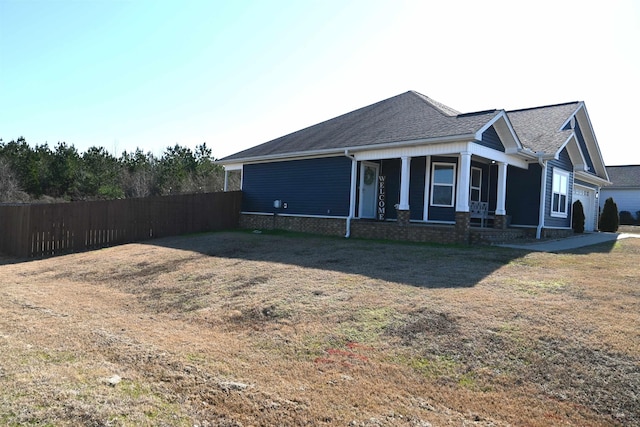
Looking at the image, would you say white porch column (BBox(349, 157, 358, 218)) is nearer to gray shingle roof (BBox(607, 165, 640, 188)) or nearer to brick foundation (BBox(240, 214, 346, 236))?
brick foundation (BBox(240, 214, 346, 236))

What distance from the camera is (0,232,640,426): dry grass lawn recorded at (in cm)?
364

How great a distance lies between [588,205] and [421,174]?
12.5 meters

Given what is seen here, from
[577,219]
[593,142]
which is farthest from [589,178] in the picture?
[577,219]

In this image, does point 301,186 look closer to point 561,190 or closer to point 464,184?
point 464,184

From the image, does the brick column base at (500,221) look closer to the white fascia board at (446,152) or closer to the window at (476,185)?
the window at (476,185)

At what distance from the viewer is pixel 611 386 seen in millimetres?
4047

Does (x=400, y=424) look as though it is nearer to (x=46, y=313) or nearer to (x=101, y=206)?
(x=46, y=313)

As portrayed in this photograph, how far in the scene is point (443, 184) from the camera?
15.3 meters

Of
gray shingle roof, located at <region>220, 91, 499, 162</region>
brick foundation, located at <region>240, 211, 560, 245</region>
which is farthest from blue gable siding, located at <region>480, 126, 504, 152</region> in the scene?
brick foundation, located at <region>240, 211, 560, 245</region>

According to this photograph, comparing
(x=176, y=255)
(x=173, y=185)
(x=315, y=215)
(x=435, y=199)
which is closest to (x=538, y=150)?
(x=435, y=199)

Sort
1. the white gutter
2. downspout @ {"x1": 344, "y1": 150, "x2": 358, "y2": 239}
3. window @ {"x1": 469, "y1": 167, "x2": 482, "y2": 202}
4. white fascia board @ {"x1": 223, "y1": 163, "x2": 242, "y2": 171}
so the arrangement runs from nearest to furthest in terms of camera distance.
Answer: the white gutter < downspout @ {"x1": 344, "y1": 150, "x2": 358, "y2": 239} < window @ {"x1": 469, "y1": 167, "x2": 482, "y2": 202} < white fascia board @ {"x1": 223, "y1": 163, "x2": 242, "y2": 171}

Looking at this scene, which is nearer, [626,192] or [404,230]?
[404,230]

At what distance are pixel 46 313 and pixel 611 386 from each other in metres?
7.24

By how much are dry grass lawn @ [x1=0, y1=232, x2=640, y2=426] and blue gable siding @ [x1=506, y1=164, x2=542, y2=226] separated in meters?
7.09
